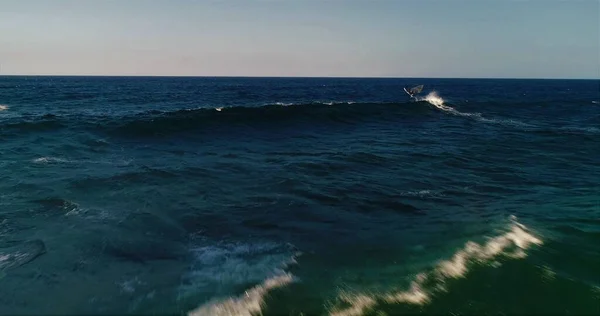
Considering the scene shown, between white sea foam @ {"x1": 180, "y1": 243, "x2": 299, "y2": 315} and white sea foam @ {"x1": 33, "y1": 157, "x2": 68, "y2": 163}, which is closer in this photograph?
white sea foam @ {"x1": 180, "y1": 243, "x2": 299, "y2": 315}

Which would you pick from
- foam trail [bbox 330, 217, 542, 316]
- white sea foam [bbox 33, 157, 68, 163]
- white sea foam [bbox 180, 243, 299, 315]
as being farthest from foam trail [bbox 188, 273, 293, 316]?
white sea foam [bbox 33, 157, 68, 163]

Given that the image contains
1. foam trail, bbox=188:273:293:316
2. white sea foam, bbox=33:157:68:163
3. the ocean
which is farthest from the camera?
white sea foam, bbox=33:157:68:163

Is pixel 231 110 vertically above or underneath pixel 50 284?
above

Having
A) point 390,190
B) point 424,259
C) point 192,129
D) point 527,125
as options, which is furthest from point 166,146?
point 527,125

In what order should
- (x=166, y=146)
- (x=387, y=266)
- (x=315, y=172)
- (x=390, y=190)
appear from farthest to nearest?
(x=166, y=146)
(x=315, y=172)
(x=390, y=190)
(x=387, y=266)

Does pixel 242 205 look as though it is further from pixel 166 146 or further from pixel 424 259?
pixel 166 146

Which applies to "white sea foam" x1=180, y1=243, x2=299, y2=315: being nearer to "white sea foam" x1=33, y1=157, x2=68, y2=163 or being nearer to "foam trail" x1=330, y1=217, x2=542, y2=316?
"foam trail" x1=330, y1=217, x2=542, y2=316

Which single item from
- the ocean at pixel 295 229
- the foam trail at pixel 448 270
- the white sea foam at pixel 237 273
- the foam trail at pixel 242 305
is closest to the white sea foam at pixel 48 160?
the ocean at pixel 295 229
